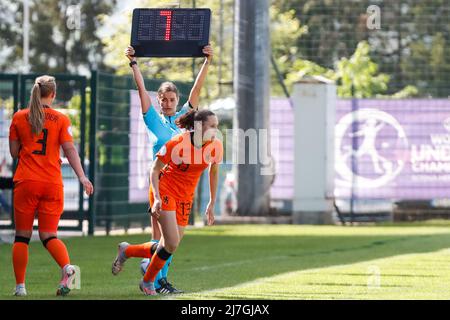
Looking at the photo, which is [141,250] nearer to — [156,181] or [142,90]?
[156,181]

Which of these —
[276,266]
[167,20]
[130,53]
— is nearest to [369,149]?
[276,266]

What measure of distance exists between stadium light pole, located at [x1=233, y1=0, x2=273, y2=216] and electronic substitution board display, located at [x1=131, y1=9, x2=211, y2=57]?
16.0 m

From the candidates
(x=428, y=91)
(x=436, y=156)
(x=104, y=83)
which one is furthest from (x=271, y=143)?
(x=428, y=91)

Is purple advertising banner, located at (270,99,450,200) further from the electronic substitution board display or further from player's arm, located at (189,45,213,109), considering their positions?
player's arm, located at (189,45,213,109)

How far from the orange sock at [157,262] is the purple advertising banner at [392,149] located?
1853 centimetres

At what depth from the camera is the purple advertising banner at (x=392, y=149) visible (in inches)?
1252

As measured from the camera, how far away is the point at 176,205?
13.3 meters

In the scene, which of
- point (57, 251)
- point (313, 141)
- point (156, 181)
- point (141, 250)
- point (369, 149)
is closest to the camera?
point (156, 181)

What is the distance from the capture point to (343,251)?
21.3m

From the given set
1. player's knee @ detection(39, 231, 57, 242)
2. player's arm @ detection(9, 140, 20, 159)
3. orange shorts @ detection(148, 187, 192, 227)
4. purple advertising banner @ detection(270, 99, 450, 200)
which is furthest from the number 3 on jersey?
purple advertising banner @ detection(270, 99, 450, 200)

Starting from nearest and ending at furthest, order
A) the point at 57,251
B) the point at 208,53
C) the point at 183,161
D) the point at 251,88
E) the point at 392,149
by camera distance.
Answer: the point at 183,161 → the point at 57,251 → the point at 208,53 → the point at 251,88 → the point at 392,149

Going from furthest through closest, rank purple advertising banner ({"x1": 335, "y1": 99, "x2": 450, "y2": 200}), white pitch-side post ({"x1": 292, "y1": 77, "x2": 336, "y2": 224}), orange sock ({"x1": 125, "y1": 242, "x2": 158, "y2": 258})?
purple advertising banner ({"x1": 335, "y1": 99, "x2": 450, "y2": 200}) → white pitch-side post ({"x1": 292, "y1": 77, "x2": 336, "y2": 224}) → orange sock ({"x1": 125, "y1": 242, "x2": 158, "y2": 258})

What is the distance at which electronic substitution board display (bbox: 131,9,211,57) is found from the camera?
47.3ft

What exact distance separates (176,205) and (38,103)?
1484 millimetres
